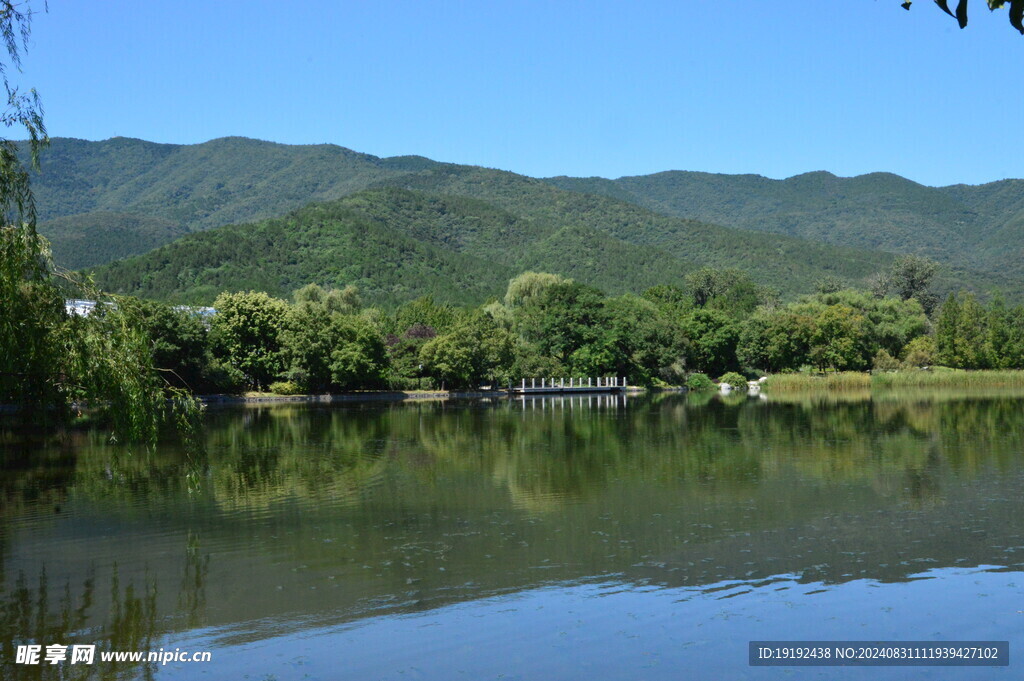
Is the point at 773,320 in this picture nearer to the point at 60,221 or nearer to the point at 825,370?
the point at 825,370

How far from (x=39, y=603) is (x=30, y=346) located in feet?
12.9

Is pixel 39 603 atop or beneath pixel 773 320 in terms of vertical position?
beneath

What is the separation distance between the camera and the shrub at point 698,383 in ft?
238

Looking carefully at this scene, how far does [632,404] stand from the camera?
52781 mm

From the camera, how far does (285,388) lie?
58406mm

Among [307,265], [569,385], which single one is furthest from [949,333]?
[307,265]

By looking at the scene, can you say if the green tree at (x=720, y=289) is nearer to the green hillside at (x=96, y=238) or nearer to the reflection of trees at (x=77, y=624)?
the green hillside at (x=96, y=238)

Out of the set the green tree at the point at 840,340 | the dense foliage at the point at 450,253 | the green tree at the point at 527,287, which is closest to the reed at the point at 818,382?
the green tree at the point at 840,340

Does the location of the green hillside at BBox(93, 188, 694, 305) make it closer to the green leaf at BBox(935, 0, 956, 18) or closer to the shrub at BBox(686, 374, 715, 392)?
the shrub at BBox(686, 374, 715, 392)

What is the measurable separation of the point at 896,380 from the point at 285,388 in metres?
40.8

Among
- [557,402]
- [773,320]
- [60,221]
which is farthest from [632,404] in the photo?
[60,221]

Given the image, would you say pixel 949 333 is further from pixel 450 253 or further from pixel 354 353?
pixel 450 253

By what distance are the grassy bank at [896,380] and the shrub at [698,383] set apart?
468 cm

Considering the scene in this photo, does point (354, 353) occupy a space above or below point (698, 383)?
above
